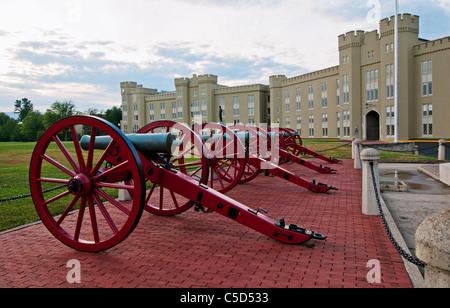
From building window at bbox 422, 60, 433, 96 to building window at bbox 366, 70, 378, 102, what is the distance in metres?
4.99

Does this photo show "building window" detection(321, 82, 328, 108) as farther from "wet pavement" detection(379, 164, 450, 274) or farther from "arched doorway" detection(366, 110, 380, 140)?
"wet pavement" detection(379, 164, 450, 274)

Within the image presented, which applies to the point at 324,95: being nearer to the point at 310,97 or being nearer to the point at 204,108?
the point at 310,97

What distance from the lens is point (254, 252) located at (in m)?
4.16

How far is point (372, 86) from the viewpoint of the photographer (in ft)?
136

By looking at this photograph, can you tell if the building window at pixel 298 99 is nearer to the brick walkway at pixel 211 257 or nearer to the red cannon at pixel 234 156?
the red cannon at pixel 234 156

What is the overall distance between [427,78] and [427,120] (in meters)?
4.25

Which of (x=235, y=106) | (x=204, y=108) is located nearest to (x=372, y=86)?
(x=235, y=106)

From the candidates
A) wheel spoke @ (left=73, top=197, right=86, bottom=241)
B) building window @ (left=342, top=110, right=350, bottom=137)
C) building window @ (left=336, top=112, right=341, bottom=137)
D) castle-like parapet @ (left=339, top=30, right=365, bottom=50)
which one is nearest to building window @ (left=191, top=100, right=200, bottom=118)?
building window @ (left=336, top=112, right=341, bottom=137)

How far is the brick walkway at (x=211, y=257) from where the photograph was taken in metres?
3.38

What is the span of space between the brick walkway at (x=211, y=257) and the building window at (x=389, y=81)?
3707cm

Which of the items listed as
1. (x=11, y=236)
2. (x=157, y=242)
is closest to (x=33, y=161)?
(x=11, y=236)

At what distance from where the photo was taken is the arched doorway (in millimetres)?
43188
